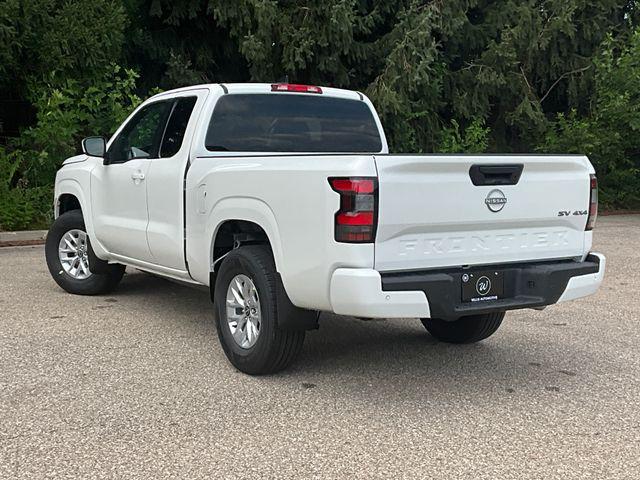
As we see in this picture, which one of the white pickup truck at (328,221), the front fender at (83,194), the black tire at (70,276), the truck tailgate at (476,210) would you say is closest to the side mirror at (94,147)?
the front fender at (83,194)

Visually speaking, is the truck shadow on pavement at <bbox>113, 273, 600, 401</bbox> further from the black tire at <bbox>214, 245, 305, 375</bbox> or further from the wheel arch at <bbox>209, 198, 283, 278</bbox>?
the wheel arch at <bbox>209, 198, 283, 278</bbox>

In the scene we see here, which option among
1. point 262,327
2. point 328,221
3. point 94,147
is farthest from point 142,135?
point 328,221

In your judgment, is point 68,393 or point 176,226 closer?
point 68,393

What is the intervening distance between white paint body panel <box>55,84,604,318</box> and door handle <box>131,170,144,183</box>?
44cm

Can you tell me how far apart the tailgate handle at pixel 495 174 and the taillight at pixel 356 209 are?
696mm

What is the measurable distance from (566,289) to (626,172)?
50.3 feet

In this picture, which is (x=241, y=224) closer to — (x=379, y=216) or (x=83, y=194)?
(x=379, y=216)

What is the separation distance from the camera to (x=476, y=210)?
14.1 ft

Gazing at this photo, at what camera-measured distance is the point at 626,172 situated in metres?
18.5

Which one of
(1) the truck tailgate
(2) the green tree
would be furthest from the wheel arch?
(2) the green tree

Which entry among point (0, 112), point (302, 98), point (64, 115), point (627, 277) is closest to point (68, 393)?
point (302, 98)

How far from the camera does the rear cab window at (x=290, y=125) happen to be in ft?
18.6

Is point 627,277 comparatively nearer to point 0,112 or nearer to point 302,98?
point 302,98

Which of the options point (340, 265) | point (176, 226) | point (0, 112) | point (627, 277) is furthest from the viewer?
point (0, 112)
